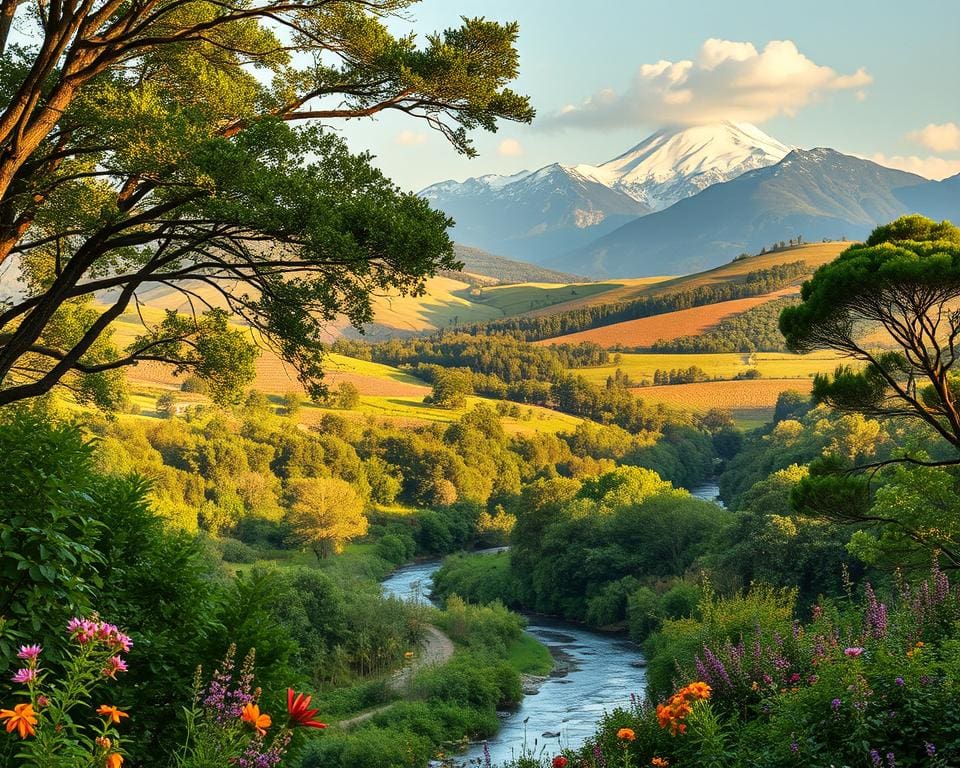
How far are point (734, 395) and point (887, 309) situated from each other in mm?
112981

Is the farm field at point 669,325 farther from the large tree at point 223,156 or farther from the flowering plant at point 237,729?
the flowering plant at point 237,729

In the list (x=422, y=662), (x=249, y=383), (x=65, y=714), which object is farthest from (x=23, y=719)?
(x=422, y=662)

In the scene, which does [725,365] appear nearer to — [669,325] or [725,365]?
[725,365]

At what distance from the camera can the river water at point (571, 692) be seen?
1205 inches

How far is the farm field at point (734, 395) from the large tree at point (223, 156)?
109 m

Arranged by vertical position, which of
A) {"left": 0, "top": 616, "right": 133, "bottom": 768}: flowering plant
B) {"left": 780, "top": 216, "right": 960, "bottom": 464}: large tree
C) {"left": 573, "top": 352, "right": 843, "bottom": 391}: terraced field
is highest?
{"left": 780, "top": 216, "right": 960, "bottom": 464}: large tree

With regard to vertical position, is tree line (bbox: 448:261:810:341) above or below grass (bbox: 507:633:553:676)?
above

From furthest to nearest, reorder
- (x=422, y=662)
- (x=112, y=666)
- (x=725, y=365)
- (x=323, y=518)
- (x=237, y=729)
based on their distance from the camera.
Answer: (x=725, y=365) < (x=323, y=518) < (x=422, y=662) < (x=237, y=729) < (x=112, y=666)

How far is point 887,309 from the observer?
14.7m

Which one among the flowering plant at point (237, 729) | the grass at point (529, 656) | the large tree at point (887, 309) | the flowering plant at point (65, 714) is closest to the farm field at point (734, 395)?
the grass at point (529, 656)

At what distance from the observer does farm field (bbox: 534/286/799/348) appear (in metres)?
155

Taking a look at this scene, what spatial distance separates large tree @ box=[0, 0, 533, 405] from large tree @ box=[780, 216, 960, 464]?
553cm

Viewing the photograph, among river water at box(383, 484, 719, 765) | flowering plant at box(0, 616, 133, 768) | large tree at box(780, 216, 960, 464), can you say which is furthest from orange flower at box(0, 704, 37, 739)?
river water at box(383, 484, 719, 765)

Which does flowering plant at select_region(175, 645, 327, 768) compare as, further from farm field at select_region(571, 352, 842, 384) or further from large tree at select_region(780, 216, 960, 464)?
farm field at select_region(571, 352, 842, 384)
